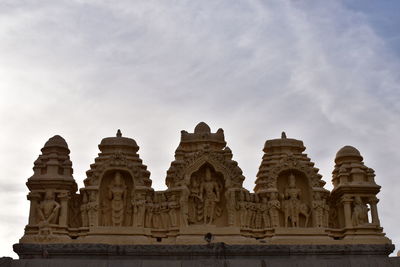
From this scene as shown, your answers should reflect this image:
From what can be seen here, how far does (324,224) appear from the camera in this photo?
21.0 m

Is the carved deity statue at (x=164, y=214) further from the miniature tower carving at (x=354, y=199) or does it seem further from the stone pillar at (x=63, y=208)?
the miniature tower carving at (x=354, y=199)

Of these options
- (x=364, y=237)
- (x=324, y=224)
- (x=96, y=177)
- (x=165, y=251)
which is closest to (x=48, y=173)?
(x=96, y=177)

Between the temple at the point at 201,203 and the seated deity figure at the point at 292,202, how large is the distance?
34mm

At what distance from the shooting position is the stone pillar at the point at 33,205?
806 inches

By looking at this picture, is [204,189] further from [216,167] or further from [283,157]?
[283,157]

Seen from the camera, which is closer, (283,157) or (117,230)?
(117,230)

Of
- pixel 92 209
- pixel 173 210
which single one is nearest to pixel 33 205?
pixel 92 209

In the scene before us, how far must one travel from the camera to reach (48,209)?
Result: 20.3m

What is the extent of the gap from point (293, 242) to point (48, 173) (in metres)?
8.38

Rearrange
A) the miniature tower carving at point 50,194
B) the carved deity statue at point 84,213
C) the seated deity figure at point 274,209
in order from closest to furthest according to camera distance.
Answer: the miniature tower carving at point 50,194 < the carved deity statue at point 84,213 < the seated deity figure at point 274,209

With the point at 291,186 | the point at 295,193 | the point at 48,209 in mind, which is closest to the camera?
the point at 48,209

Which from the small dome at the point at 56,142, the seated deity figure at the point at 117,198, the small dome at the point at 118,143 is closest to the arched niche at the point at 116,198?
the seated deity figure at the point at 117,198

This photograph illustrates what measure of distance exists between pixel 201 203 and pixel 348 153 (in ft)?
18.5

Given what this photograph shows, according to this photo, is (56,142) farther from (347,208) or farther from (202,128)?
(347,208)
